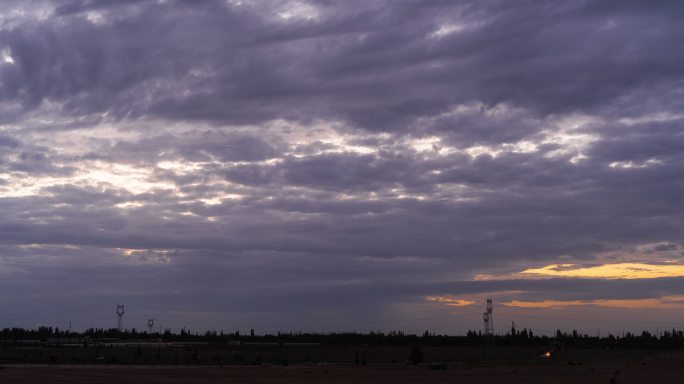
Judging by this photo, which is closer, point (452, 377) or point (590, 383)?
point (590, 383)

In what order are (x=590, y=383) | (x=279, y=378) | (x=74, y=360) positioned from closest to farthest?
(x=590, y=383), (x=279, y=378), (x=74, y=360)

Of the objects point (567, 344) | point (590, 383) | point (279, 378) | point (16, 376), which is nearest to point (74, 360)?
point (16, 376)

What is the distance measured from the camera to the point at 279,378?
61.3 metres

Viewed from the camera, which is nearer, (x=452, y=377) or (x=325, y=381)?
(x=325, y=381)

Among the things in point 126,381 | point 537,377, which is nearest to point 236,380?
point 126,381

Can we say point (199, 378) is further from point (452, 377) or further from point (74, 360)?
point (74, 360)

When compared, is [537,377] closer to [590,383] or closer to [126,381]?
[590,383]

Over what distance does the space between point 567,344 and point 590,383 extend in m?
154

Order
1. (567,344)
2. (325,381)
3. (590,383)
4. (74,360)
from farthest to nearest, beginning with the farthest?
(567,344)
(74,360)
(325,381)
(590,383)

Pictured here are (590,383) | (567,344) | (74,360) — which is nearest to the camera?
(590,383)

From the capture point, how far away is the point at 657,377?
57.2m

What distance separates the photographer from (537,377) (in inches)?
2458

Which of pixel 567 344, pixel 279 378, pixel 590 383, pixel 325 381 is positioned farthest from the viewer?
pixel 567 344

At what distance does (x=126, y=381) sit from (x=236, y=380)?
8270 millimetres
